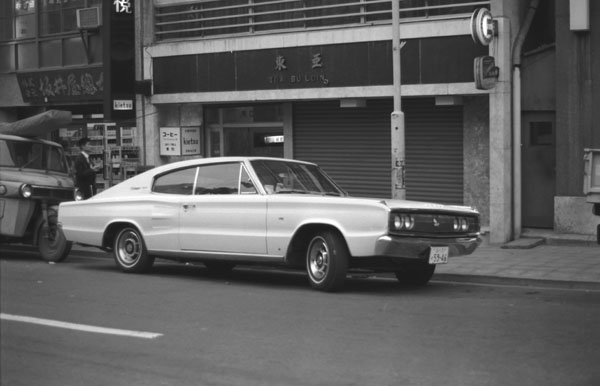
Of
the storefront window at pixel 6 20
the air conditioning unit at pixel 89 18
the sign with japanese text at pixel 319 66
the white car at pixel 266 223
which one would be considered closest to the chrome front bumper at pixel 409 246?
the white car at pixel 266 223

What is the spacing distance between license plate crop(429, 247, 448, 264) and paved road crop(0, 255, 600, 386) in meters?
0.39

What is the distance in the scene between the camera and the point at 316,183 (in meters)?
11.6

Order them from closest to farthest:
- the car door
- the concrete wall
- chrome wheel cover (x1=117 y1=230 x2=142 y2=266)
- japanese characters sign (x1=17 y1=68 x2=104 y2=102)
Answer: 1. the car door
2. chrome wheel cover (x1=117 y1=230 x2=142 y2=266)
3. the concrete wall
4. japanese characters sign (x1=17 y1=68 x2=104 y2=102)

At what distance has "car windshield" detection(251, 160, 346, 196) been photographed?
11.3 meters

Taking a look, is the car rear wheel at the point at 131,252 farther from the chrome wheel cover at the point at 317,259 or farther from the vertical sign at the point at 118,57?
the vertical sign at the point at 118,57

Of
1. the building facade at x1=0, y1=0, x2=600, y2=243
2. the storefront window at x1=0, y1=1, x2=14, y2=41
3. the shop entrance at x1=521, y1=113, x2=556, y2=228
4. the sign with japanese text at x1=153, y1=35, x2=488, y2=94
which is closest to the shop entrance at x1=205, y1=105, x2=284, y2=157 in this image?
the building facade at x1=0, y1=0, x2=600, y2=243

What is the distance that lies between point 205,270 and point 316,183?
8.01 feet

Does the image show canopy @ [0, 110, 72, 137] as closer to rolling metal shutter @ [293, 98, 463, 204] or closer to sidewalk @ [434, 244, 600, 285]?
rolling metal shutter @ [293, 98, 463, 204]

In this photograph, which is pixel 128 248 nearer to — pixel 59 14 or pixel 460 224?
pixel 460 224

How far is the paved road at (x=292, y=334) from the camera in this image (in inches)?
248

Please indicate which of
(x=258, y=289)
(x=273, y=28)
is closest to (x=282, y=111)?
(x=273, y=28)

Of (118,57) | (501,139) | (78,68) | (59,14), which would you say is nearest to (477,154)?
(501,139)

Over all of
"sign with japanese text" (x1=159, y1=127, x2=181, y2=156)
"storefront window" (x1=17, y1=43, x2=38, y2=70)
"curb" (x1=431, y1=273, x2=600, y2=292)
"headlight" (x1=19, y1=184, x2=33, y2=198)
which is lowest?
"curb" (x1=431, y1=273, x2=600, y2=292)

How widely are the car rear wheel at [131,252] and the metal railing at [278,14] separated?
7343 mm
